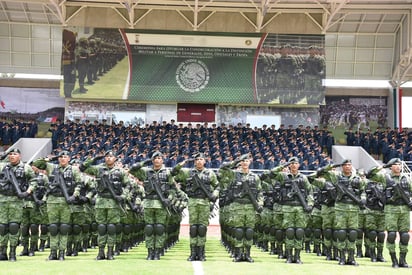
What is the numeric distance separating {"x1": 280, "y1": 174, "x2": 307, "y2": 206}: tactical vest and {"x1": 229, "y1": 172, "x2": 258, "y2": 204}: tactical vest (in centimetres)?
65

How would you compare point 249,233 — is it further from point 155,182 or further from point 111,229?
point 111,229

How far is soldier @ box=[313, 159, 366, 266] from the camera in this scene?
1093 centimetres

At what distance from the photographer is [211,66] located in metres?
31.1

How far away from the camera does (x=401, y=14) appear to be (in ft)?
105

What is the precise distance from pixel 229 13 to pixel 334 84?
7.39m

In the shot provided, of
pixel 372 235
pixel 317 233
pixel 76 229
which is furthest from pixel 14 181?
pixel 372 235

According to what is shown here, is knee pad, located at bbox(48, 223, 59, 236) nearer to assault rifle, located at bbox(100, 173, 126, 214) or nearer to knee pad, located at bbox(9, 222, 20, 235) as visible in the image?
knee pad, located at bbox(9, 222, 20, 235)

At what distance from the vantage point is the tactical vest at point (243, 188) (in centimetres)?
1076

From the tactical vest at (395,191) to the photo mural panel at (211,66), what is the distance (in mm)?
20156

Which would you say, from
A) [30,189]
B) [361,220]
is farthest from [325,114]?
[30,189]

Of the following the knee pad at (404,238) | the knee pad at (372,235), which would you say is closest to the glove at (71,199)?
the knee pad at (372,235)

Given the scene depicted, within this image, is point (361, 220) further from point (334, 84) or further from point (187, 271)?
point (334, 84)

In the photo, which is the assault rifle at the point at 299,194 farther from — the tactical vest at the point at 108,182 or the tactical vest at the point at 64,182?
the tactical vest at the point at 64,182

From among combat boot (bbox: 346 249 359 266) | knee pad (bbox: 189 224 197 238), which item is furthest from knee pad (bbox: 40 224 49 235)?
combat boot (bbox: 346 249 359 266)
